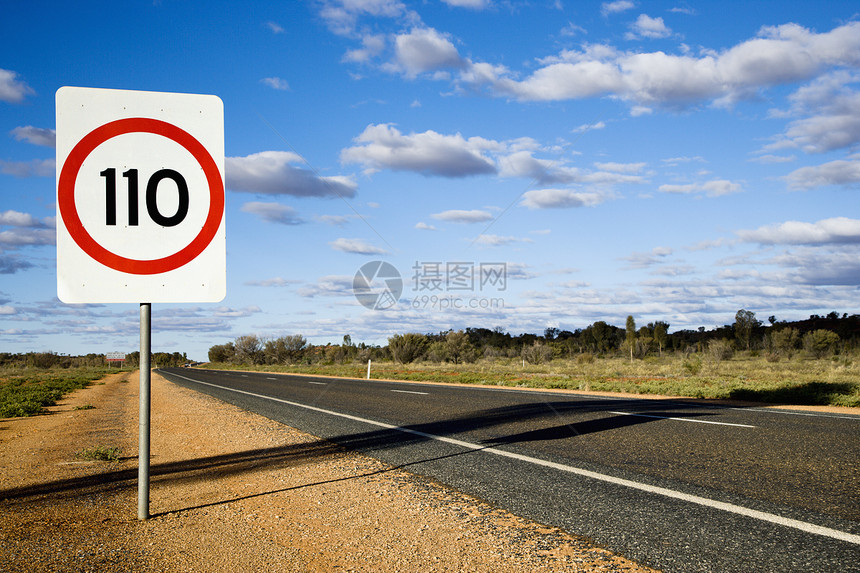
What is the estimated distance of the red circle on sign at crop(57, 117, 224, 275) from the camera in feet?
11.6

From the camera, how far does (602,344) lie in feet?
258

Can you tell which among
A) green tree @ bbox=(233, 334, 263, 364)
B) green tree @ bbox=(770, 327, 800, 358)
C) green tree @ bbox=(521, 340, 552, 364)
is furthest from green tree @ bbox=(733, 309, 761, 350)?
green tree @ bbox=(233, 334, 263, 364)

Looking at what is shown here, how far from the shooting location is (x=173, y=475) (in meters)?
6.05

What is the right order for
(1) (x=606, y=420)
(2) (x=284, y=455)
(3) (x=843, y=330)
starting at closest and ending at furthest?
(2) (x=284, y=455)
(1) (x=606, y=420)
(3) (x=843, y=330)

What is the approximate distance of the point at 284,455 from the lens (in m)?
7.34

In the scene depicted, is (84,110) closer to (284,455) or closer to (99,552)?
(99,552)

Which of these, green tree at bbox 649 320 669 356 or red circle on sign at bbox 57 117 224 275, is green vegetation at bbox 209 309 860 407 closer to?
green tree at bbox 649 320 669 356

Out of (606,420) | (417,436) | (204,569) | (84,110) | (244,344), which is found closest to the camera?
(204,569)

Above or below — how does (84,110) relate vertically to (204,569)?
above

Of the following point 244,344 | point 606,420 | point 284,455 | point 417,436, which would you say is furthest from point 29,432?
point 244,344

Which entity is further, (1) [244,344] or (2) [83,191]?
(1) [244,344]

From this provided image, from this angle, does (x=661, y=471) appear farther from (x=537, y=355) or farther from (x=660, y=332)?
(x=660, y=332)

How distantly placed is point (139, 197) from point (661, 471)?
545 centimetres

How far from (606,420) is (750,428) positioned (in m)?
2.21
